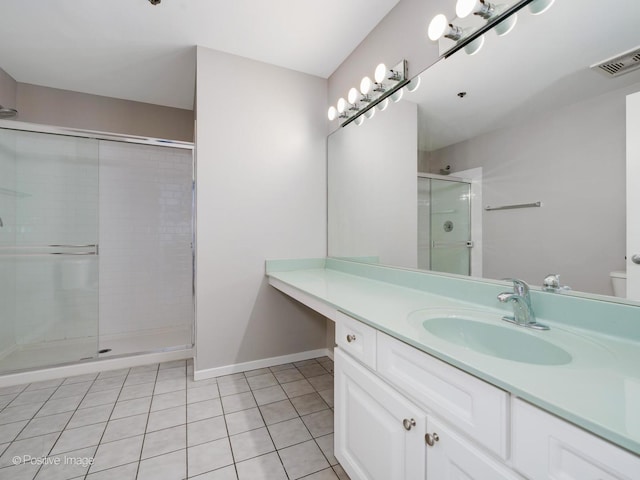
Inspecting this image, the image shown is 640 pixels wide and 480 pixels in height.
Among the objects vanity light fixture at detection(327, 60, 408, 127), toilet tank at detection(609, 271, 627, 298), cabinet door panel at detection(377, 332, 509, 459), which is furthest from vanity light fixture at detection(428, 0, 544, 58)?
cabinet door panel at detection(377, 332, 509, 459)

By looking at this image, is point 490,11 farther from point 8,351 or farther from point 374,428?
point 8,351

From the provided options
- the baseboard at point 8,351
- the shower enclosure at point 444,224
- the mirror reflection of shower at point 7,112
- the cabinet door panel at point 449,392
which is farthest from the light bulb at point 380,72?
the baseboard at point 8,351

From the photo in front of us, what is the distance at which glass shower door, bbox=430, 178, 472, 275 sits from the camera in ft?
4.69

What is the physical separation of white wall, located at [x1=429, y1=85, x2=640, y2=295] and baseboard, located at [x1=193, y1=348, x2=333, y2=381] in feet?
5.68

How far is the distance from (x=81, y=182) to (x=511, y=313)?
11.4ft

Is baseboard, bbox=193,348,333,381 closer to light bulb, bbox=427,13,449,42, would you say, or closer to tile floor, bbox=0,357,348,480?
tile floor, bbox=0,357,348,480

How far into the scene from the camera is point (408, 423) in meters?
0.88

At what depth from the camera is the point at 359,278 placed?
2047mm

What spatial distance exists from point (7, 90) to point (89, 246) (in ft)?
4.71

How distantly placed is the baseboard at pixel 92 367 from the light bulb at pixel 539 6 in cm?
304

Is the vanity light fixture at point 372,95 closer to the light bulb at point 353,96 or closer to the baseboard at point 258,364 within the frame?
the light bulb at point 353,96

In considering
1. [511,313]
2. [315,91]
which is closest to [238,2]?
[315,91]

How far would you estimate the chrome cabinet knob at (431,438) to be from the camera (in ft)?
2.62

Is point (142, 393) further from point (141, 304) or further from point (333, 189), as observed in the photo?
point (333, 189)
